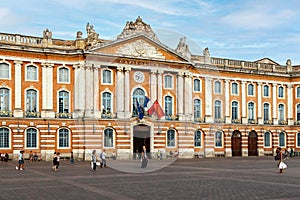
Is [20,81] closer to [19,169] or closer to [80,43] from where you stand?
[80,43]

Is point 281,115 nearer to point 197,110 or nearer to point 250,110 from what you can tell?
point 250,110

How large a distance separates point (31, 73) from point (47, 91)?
9.60 ft

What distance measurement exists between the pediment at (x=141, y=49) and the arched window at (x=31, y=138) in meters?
12.6

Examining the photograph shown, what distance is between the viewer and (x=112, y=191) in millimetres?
26609

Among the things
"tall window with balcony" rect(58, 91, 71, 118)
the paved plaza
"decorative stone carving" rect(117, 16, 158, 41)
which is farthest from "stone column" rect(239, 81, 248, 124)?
the paved plaza

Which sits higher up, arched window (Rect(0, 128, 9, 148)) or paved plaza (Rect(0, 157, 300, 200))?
arched window (Rect(0, 128, 9, 148))

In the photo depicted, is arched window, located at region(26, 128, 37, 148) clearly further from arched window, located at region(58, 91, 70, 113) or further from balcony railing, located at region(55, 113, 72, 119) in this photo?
arched window, located at region(58, 91, 70, 113)

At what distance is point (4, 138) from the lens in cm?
5947

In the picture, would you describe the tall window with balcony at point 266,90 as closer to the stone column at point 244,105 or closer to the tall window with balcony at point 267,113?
the tall window with balcony at point 267,113

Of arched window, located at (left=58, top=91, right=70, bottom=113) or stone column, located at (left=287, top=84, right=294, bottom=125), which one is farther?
stone column, located at (left=287, top=84, right=294, bottom=125)

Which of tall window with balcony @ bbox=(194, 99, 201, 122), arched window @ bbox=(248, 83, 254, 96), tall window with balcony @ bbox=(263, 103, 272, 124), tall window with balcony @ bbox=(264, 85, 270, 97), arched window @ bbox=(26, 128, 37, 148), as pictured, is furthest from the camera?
tall window with balcony @ bbox=(264, 85, 270, 97)

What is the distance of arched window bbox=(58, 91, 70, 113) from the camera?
63.2m

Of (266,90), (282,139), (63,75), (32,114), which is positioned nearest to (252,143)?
(282,139)

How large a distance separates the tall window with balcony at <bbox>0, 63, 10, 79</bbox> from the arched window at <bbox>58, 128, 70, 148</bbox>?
943 centimetres
